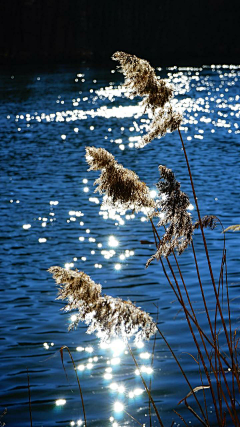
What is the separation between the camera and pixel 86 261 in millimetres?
11695

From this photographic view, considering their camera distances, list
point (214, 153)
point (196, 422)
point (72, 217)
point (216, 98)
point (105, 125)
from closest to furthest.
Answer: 1. point (196, 422)
2. point (72, 217)
3. point (214, 153)
4. point (105, 125)
5. point (216, 98)

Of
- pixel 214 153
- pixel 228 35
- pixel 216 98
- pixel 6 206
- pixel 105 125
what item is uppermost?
pixel 228 35

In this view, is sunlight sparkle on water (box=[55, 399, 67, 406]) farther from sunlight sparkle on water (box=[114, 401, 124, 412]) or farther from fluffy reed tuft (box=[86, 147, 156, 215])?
fluffy reed tuft (box=[86, 147, 156, 215])

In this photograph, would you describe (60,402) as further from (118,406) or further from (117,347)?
(117,347)

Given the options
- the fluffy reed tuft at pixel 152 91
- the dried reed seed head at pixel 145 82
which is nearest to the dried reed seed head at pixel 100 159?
the fluffy reed tuft at pixel 152 91

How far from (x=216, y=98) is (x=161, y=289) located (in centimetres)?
3934

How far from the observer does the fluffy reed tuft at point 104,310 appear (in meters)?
3.05

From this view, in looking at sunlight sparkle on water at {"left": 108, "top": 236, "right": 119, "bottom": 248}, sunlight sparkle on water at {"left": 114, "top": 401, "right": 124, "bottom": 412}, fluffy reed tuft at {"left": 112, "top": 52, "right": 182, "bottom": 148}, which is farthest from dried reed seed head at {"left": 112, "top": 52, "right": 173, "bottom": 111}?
sunlight sparkle on water at {"left": 108, "top": 236, "right": 119, "bottom": 248}

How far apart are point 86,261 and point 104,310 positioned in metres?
8.61

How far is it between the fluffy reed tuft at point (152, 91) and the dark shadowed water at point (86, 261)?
10.6 ft

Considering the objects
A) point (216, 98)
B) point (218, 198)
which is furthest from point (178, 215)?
point (216, 98)

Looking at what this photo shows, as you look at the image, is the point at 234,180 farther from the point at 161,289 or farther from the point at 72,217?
the point at 161,289

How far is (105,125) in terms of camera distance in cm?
3444

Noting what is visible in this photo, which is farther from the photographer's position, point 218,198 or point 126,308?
point 218,198
